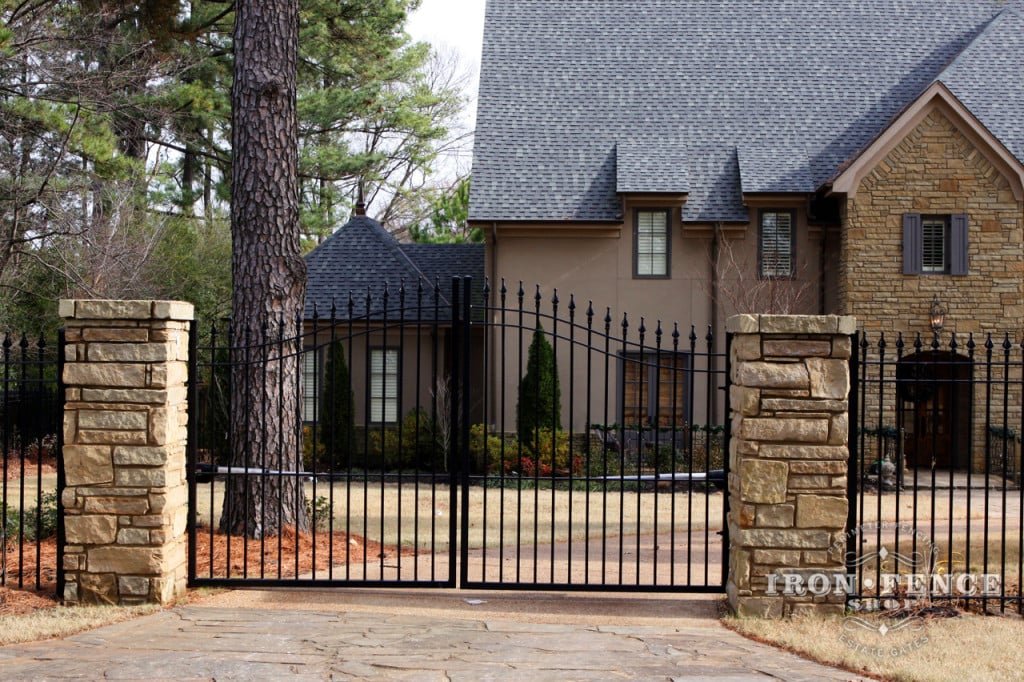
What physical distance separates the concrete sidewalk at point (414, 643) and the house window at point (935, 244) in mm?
13237

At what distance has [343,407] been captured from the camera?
1967cm

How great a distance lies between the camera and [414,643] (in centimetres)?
694

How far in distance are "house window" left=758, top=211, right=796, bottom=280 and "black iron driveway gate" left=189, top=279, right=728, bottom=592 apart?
7.63ft

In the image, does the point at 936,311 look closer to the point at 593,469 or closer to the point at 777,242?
the point at 777,242

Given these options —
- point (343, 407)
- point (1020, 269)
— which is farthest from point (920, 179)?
point (343, 407)

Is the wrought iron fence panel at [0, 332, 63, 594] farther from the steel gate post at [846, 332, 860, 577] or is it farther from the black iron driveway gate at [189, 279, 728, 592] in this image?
the steel gate post at [846, 332, 860, 577]

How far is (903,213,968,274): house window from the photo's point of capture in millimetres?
19656

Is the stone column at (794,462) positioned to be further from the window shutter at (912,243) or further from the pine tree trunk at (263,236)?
the window shutter at (912,243)

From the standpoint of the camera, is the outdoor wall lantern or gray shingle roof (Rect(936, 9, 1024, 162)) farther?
gray shingle roof (Rect(936, 9, 1024, 162))

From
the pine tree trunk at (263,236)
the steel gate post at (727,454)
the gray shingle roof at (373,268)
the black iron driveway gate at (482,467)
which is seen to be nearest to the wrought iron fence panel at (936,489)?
the steel gate post at (727,454)

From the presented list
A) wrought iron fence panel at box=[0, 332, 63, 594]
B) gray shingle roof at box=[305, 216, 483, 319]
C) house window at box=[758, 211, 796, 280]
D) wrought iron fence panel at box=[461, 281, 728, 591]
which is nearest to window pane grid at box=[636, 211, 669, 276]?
wrought iron fence panel at box=[461, 281, 728, 591]

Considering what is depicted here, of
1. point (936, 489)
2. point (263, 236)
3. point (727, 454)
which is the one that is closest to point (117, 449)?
point (263, 236)

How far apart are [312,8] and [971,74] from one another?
13.5m

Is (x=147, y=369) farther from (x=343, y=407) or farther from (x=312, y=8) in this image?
(x=312, y=8)
